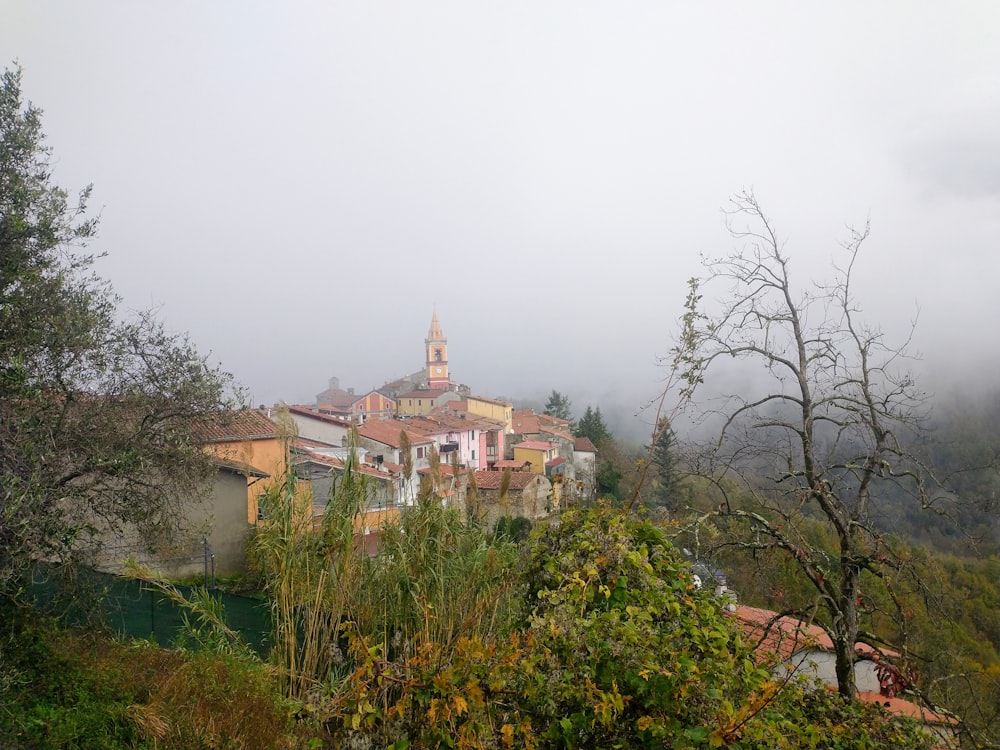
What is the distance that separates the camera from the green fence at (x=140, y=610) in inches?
186

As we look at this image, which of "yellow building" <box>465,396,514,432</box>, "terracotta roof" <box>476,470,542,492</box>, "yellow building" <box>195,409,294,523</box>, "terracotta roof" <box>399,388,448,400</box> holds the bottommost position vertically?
"terracotta roof" <box>476,470,542,492</box>

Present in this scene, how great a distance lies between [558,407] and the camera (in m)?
62.4

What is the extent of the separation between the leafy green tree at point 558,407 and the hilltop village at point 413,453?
6.48 m

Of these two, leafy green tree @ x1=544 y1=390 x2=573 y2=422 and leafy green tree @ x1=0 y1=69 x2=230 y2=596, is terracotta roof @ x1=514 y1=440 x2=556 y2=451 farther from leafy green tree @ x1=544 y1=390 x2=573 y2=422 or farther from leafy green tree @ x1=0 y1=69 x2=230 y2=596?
leafy green tree @ x1=0 y1=69 x2=230 y2=596

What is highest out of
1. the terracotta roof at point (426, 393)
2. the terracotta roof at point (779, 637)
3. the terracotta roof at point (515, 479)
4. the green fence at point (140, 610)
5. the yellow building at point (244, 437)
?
the terracotta roof at point (426, 393)

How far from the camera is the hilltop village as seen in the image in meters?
4.27

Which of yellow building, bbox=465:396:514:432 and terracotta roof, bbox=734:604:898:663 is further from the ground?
yellow building, bbox=465:396:514:432

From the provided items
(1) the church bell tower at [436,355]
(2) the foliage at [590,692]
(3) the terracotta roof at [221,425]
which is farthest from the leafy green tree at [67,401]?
(1) the church bell tower at [436,355]

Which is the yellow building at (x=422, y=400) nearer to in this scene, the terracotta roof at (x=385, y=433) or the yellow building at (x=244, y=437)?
the terracotta roof at (x=385, y=433)

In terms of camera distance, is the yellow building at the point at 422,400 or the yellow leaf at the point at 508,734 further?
the yellow building at the point at 422,400

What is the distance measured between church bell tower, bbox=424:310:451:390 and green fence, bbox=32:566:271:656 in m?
64.1

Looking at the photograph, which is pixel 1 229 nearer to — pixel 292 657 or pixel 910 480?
pixel 292 657

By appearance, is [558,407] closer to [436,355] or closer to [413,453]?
[436,355]

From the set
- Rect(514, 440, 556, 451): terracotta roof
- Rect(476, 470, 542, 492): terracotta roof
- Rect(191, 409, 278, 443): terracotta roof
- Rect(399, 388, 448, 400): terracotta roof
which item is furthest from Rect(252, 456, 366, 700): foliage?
Rect(399, 388, 448, 400): terracotta roof
